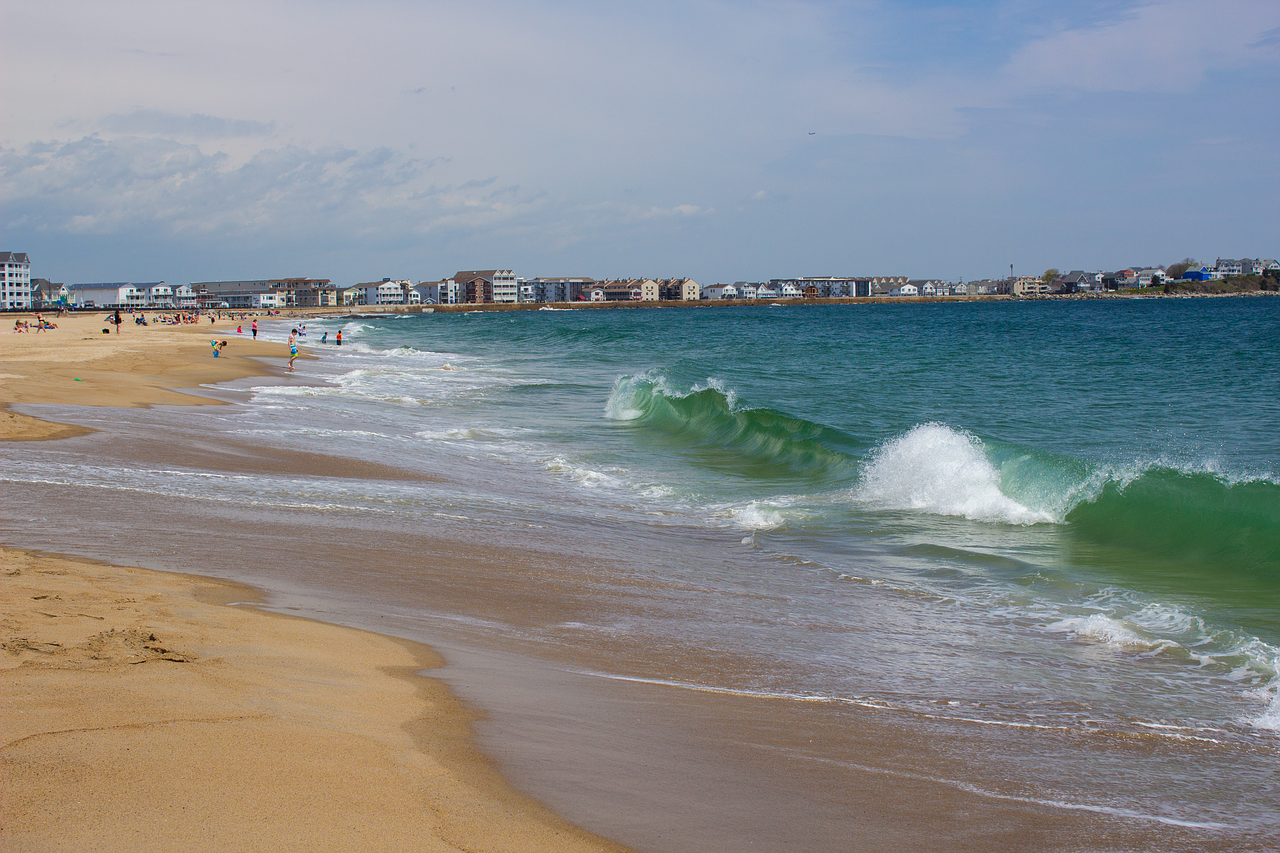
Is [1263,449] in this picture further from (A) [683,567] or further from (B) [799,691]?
(B) [799,691]

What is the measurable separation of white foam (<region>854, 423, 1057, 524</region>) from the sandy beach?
28.4 ft

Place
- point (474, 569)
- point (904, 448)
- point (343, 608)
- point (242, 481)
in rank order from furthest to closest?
point (904, 448) < point (242, 481) < point (474, 569) < point (343, 608)

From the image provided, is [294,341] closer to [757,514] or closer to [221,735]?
[757,514]

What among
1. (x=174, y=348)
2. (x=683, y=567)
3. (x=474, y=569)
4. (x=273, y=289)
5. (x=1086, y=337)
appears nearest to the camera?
(x=474, y=569)

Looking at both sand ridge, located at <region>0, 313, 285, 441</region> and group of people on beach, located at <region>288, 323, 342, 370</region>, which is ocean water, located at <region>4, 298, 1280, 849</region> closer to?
sand ridge, located at <region>0, 313, 285, 441</region>

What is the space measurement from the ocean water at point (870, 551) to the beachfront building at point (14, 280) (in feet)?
445

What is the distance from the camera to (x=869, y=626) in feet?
23.5

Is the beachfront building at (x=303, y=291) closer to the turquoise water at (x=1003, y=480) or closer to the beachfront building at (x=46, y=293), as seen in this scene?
the beachfront building at (x=46, y=293)

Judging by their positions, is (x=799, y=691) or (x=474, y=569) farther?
(x=474, y=569)

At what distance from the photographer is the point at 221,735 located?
3988 millimetres

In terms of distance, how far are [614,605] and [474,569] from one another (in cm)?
159

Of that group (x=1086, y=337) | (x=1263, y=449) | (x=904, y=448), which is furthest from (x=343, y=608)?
(x=1086, y=337)

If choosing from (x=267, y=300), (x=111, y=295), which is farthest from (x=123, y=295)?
(x=267, y=300)

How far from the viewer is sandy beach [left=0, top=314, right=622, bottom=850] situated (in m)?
3.30
